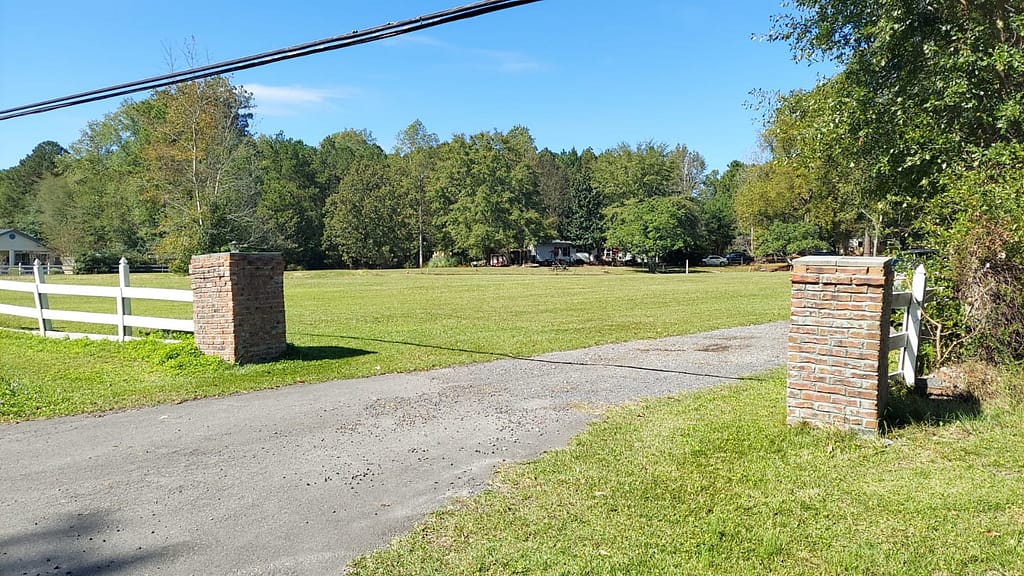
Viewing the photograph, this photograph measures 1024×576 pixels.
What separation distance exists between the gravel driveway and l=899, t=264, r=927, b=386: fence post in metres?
1.92

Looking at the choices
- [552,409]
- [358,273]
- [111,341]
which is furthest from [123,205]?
[552,409]

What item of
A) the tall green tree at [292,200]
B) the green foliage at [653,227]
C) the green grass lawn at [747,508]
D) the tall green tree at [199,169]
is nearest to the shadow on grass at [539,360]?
the green grass lawn at [747,508]

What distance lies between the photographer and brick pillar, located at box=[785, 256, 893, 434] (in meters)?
4.71

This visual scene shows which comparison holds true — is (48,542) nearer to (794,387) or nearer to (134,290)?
(794,387)

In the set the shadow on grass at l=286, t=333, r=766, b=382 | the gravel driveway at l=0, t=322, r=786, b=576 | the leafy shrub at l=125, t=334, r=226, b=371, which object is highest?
the leafy shrub at l=125, t=334, r=226, b=371

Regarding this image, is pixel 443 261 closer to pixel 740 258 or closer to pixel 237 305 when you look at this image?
pixel 740 258

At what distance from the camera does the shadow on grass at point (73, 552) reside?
299 centimetres

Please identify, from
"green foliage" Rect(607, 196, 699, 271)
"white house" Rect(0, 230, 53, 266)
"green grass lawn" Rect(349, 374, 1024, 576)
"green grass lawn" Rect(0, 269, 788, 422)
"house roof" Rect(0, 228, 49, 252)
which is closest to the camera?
"green grass lawn" Rect(349, 374, 1024, 576)

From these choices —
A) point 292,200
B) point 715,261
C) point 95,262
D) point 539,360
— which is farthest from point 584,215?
point 539,360

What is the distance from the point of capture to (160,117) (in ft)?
129

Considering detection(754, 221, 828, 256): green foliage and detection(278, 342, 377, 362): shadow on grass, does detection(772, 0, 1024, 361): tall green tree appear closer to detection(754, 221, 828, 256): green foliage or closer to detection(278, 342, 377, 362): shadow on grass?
detection(278, 342, 377, 362): shadow on grass

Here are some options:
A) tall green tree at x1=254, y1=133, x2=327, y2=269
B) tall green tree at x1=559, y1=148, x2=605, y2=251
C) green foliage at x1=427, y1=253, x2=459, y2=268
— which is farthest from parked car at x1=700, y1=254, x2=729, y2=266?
tall green tree at x1=254, y1=133, x2=327, y2=269

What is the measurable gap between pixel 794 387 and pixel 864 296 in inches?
34.6

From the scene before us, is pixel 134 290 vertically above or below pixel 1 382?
above
